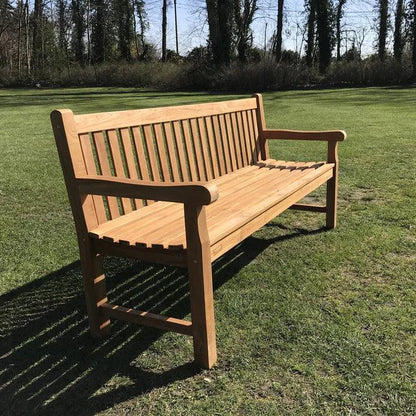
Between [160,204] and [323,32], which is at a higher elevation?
[323,32]

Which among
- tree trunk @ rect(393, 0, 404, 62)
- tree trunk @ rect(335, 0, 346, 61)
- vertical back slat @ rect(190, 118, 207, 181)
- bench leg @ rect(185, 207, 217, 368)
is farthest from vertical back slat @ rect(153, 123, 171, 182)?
tree trunk @ rect(335, 0, 346, 61)

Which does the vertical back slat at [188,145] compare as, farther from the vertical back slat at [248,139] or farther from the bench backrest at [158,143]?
the vertical back slat at [248,139]

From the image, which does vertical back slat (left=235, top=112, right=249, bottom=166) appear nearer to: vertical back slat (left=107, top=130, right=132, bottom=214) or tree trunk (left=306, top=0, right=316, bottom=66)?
vertical back slat (left=107, top=130, right=132, bottom=214)

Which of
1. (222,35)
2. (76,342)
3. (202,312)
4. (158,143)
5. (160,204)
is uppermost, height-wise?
(222,35)

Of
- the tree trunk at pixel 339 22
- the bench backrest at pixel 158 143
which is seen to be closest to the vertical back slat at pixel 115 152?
the bench backrest at pixel 158 143

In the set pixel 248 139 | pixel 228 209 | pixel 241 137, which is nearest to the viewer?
→ pixel 228 209

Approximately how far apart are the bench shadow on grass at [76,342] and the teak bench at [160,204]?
170 millimetres

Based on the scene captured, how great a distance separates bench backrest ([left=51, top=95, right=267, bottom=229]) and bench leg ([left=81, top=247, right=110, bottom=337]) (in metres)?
0.18

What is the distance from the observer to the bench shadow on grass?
2.18 m

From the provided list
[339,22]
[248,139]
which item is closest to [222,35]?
[339,22]

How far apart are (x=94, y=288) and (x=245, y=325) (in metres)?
0.88

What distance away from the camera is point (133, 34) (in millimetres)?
38250

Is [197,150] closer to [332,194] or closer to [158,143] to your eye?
[158,143]

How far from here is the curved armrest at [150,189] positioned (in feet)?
6.81
